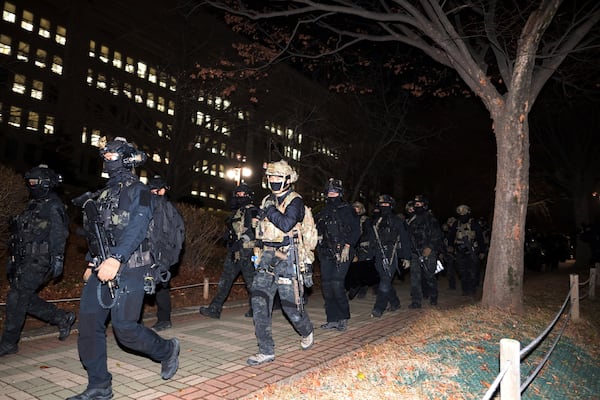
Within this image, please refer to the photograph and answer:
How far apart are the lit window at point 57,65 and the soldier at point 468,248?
4523cm

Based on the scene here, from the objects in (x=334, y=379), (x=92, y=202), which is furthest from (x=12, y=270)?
(x=334, y=379)

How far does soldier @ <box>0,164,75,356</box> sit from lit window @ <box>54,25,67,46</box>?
47.1 meters

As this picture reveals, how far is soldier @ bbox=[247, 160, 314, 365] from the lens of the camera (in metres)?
5.04

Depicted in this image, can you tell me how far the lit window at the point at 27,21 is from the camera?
Result: 4156cm

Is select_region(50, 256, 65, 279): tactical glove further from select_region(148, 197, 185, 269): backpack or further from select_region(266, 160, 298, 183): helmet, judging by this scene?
select_region(266, 160, 298, 183): helmet

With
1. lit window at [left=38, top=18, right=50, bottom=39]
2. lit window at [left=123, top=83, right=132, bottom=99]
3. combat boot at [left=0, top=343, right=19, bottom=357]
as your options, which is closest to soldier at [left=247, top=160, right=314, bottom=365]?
combat boot at [left=0, top=343, right=19, bottom=357]

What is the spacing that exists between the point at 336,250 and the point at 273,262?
6.12ft

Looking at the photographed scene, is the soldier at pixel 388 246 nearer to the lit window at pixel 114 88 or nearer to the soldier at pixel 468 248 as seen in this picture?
the soldier at pixel 468 248

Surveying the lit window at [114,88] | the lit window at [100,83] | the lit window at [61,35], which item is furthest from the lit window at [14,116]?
the lit window at [61,35]

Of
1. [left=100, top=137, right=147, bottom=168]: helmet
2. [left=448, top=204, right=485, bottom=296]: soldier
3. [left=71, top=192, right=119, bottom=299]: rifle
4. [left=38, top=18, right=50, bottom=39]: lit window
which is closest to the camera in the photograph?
[left=71, top=192, right=119, bottom=299]: rifle

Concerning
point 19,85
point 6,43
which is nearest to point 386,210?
point 19,85

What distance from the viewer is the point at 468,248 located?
459 inches

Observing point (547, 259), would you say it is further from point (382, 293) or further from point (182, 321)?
point (182, 321)

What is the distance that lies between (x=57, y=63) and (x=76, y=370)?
1903 inches
